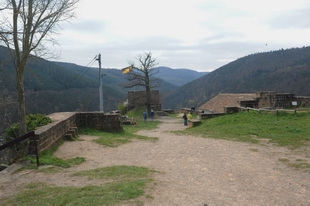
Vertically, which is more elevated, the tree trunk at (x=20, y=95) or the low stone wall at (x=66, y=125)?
the tree trunk at (x=20, y=95)

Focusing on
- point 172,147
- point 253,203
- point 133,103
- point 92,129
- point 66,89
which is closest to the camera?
point 253,203

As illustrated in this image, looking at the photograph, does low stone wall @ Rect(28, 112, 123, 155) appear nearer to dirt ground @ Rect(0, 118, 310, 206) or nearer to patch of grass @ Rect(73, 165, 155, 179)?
dirt ground @ Rect(0, 118, 310, 206)

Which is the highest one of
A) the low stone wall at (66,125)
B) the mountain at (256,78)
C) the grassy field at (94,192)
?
the mountain at (256,78)

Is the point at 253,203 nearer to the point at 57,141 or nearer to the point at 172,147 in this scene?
the point at 172,147

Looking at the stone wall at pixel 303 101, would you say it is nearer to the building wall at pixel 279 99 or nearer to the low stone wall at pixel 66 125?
the building wall at pixel 279 99

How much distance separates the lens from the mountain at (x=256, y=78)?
66.2 meters

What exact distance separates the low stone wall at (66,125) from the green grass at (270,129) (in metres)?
4.85

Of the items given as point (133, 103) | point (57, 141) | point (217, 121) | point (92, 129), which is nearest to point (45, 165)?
point (57, 141)

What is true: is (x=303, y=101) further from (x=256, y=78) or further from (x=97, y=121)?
(x=256, y=78)

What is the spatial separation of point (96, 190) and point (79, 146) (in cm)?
547

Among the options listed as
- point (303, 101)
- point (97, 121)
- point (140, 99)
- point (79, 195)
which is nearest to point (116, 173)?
point (79, 195)

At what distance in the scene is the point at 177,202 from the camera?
13.0 ft

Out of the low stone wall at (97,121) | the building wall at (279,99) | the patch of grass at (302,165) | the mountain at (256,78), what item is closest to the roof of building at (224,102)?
the building wall at (279,99)

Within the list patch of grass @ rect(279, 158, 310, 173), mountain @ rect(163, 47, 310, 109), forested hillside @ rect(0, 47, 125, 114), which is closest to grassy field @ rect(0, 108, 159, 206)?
patch of grass @ rect(279, 158, 310, 173)
